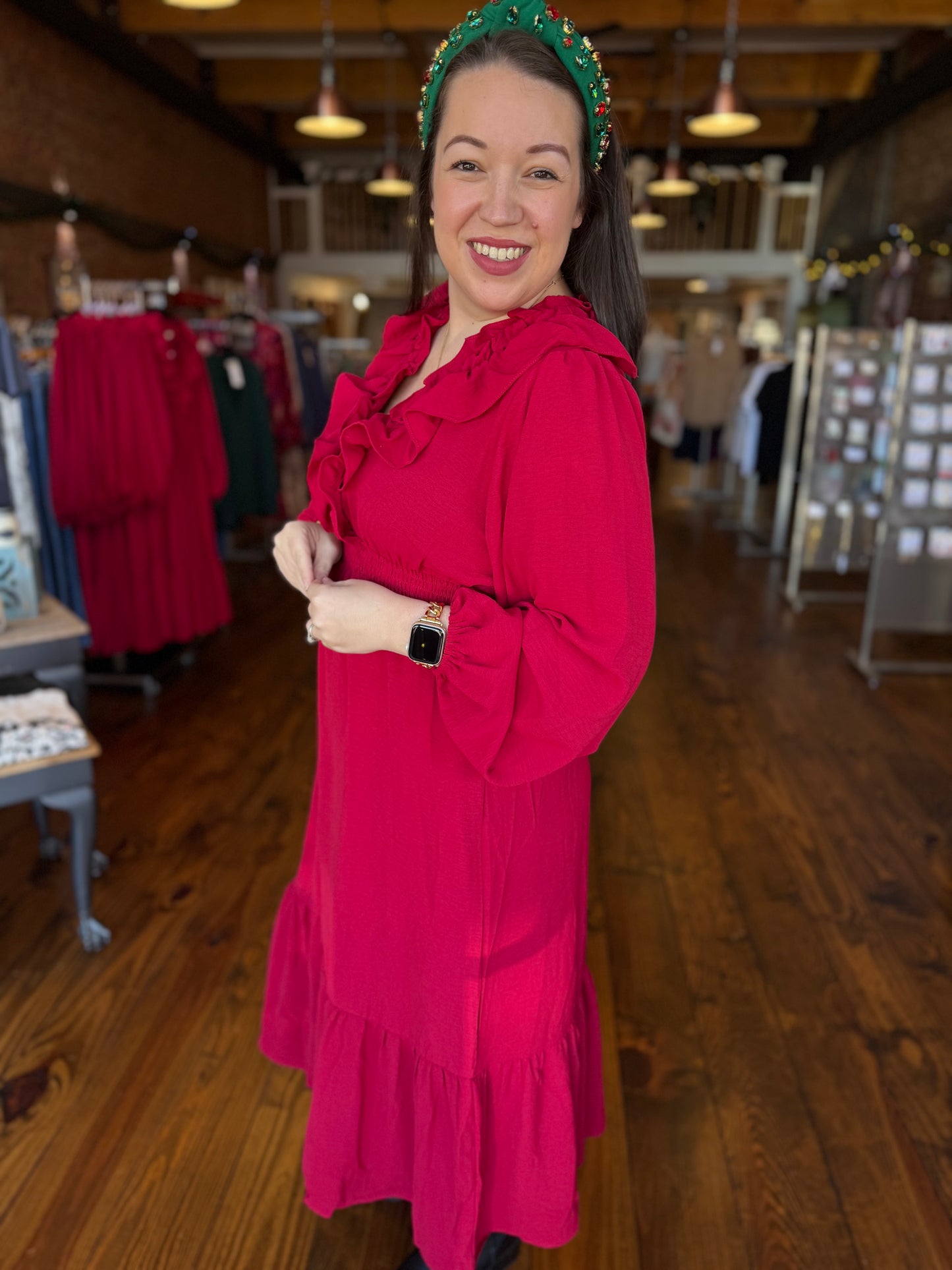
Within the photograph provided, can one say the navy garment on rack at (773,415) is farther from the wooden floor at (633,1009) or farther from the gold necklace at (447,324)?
the gold necklace at (447,324)

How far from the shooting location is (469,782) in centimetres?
111

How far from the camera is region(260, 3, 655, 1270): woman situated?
Result: 3.02 feet

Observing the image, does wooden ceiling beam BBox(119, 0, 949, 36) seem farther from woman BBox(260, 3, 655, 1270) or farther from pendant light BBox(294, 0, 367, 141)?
woman BBox(260, 3, 655, 1270)

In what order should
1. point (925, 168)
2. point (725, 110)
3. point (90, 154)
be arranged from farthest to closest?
1. point (925, 168)
2. point (90, 154)
3. point (725, 110)

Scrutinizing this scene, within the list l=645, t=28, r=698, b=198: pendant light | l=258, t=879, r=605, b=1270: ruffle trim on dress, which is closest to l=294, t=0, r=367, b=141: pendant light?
l=645, t=28, r=698, b=198: pendant light

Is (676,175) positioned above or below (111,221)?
above

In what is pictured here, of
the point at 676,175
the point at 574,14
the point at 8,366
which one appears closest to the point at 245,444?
the point at 8,366

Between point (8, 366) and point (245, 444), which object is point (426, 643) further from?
point (245, 444)

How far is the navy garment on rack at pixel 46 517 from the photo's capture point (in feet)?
11.6

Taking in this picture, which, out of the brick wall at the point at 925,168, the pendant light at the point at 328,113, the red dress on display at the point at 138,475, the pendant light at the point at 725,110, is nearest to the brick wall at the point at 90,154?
the pendant light at the point at 328,113

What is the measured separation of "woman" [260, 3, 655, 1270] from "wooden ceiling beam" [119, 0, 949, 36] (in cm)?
761

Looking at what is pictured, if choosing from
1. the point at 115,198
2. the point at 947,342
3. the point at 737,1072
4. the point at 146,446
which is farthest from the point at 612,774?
the point at 115,198

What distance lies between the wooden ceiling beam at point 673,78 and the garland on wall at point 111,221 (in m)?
1.72

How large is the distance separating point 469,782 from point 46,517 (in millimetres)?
3126
